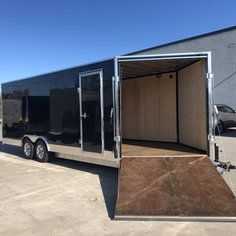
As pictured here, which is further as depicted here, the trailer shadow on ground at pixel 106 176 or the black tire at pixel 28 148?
the black tire at pixel 28 148

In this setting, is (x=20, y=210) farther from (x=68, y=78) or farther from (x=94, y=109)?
(x=68, y=78)

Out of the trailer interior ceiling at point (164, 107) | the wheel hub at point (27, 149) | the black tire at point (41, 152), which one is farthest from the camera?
the wheel hub at point (27, 149)

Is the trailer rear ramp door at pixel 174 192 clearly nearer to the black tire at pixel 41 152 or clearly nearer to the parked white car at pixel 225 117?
the black tire at pixel 41 152

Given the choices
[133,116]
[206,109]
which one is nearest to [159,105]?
[133,116]

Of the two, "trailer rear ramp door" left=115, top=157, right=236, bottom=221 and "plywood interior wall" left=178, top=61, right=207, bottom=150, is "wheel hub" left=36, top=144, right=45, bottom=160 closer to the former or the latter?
"plywood interior wall" left=178, top=61, right=207, bottom=150

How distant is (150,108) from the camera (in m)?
12.5

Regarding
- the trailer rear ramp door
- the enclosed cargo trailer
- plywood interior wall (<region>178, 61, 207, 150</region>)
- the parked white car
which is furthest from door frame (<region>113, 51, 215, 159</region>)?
the parked white car

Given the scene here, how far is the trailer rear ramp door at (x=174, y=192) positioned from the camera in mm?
5840

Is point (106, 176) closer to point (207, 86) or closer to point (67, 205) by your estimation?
point (67, 205)

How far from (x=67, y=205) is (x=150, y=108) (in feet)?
20.5

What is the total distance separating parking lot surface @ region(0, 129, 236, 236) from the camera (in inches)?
217

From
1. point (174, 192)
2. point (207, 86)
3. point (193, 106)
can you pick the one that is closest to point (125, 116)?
point (193, 106)

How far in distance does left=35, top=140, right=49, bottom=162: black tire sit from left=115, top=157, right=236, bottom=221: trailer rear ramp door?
4395 mm

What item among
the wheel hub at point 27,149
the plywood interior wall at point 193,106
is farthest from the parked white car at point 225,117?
the wheel hub at point 27,149
